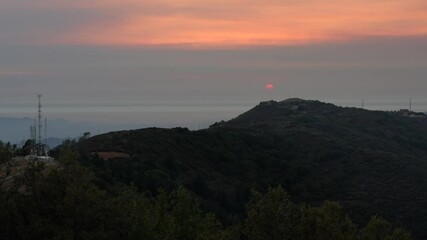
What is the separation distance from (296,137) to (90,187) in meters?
71.7

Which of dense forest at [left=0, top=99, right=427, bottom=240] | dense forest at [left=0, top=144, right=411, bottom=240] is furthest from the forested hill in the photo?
dense forest at [left=0, top=144, right=411, bottom=240]

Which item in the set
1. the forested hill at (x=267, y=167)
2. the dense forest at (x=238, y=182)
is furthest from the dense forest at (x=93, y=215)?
the forested hill at (x=267, y=167)

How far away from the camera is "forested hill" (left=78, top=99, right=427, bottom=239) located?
2029 inches

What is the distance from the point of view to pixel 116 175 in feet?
143

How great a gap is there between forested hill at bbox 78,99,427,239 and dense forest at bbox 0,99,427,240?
175 millimetres

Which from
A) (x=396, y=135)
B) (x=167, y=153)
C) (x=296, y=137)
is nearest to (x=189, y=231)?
(x=167, y=153)

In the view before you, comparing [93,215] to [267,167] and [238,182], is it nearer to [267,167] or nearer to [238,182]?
[238,182]

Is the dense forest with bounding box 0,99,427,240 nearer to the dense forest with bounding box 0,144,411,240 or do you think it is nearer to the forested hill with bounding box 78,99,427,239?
the dense forest with bounding box 0,144,411,240

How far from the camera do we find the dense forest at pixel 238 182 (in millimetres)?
20141

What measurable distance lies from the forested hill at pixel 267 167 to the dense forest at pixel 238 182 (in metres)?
0.17

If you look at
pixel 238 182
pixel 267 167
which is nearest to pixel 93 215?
pixel 238 182

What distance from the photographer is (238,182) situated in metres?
62.8

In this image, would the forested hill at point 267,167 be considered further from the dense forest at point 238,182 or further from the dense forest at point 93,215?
the dense forest at point 93,215

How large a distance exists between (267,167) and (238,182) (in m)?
10.3
